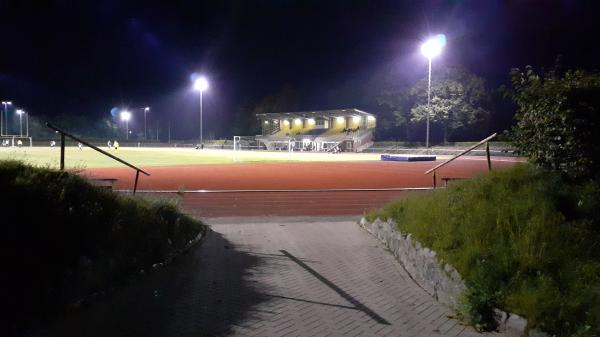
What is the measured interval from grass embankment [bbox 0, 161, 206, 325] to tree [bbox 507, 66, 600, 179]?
6.37 metres

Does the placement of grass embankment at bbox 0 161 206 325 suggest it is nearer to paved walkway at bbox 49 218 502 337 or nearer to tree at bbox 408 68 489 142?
paved walkway at bbox 49 218 502 337

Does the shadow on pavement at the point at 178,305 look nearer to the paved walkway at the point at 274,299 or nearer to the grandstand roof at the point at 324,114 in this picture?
the paved walkway at the point at 274,299

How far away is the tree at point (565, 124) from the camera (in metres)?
6.38

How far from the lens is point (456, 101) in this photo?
194ft

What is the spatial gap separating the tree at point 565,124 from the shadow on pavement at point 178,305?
16.2 feet

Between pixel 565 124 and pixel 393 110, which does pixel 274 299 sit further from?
pixel 393 110

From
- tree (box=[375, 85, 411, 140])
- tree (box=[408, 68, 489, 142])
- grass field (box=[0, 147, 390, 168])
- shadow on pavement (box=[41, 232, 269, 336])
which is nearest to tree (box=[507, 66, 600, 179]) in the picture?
shadow on pavement (box=[41, 232, 269, 336])

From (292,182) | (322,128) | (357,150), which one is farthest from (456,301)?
(322,128)

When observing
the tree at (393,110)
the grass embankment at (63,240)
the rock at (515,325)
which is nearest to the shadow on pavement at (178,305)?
the grass embankment at (63,240)

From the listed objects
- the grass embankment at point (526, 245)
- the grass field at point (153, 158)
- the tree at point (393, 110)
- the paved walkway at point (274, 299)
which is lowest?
the paved walkway at point (274, 299)

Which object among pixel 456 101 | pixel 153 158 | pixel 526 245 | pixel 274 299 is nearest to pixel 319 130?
pixel 456 101

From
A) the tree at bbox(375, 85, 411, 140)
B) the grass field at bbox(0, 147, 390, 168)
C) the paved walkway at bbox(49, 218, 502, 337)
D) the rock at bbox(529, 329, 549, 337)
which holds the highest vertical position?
the tree at bbox(375, 85, 411, 140)

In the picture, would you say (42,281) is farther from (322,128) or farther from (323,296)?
(322,128)

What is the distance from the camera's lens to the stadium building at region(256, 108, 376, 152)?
7006cm
